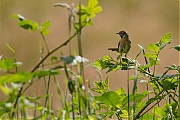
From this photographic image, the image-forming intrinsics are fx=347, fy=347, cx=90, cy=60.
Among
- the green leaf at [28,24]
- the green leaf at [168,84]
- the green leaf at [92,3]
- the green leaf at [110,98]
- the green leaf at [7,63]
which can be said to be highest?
the green leaf at [92,3]

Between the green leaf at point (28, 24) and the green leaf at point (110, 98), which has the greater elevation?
the green leaf at point (28, 24)

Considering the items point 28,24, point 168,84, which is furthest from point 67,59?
point 168,84

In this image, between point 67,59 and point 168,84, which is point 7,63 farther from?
point 168,84

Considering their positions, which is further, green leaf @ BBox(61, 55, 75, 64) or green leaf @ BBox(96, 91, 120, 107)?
green leaf @ BBox(96, 91, 120, 107)

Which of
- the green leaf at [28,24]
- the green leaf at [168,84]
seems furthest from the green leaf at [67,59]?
the green leaf at [168,84]

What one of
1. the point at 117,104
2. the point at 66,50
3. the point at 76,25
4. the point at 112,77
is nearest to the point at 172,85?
the point at 117,104

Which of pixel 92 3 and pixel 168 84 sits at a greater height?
pixel 92 3

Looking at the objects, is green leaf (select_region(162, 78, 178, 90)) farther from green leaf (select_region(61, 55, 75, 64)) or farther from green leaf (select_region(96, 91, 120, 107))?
green leaf (select_region(61, 55, 75, 64))

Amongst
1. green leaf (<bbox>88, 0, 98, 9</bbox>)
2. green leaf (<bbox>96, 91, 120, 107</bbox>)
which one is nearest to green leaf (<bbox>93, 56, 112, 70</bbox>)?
green leaf (<bbox>96, 91, 120, 107</bbox>)

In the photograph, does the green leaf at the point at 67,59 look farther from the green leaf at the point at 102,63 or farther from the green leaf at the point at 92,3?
the green leaf at the point at 102,63

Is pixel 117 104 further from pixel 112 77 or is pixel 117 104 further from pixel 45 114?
pixel 112 77

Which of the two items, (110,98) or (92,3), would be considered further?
(110,98)

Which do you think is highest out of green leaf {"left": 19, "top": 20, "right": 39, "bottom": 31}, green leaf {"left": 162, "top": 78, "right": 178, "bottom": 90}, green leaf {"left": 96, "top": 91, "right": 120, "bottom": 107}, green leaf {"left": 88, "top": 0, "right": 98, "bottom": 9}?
green leaf {"left": 88, "top": 0, "right": 98, "bottom": 9}

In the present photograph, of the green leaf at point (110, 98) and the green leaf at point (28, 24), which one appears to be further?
the green leaf at point (110, 98)
